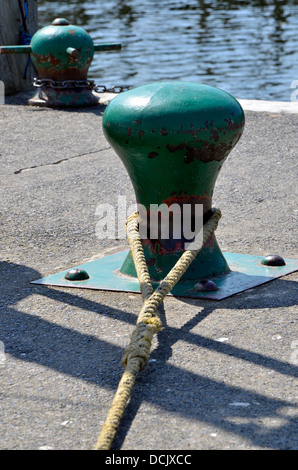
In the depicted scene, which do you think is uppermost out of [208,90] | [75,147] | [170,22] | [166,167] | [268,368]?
[208,90]

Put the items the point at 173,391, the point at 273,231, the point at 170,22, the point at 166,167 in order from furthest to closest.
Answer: the point at 170,22 → the point at 273,231 → the point at 166,167 → the point at 173,391

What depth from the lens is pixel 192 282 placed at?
3980 mm

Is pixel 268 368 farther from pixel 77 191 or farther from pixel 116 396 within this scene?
pixel 77 191

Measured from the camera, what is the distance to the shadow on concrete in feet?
8.76

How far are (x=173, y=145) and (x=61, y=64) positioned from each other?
5216 mm

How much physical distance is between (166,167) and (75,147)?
136 inches

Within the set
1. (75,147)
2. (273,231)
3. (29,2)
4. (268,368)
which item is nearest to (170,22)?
(29,2)

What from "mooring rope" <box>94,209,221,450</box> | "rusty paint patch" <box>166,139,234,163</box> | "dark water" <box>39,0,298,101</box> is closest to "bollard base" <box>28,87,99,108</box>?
Answer: "dark water" <box>39,0,298,101</box>

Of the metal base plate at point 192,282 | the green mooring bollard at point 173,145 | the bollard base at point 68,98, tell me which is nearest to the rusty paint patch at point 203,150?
the green mooring bollard at point 173,145

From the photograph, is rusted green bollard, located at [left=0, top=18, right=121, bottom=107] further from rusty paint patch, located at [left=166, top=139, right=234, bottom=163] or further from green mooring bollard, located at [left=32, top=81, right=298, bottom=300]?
rusty paint patch, located at [left=166, top=139, right=234, bottom=163]

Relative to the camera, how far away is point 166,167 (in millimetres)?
3865

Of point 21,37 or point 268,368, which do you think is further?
point 21,37
